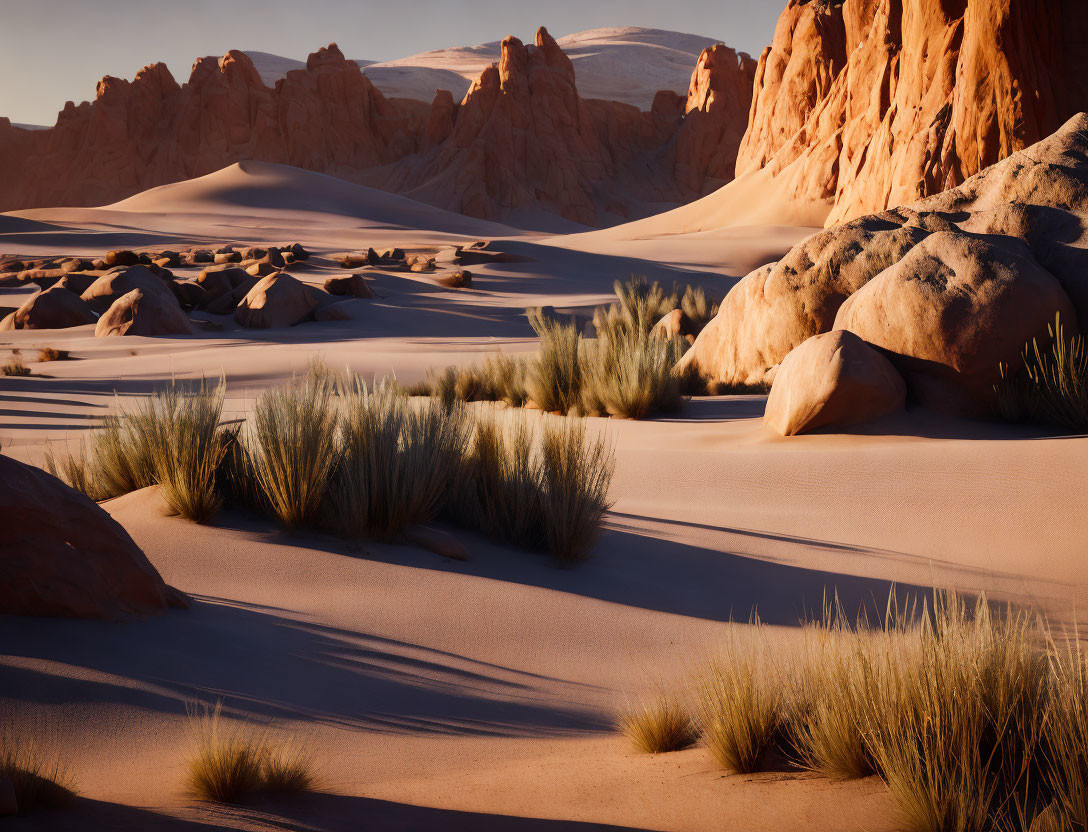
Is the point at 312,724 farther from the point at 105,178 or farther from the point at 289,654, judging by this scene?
the point at 105,178

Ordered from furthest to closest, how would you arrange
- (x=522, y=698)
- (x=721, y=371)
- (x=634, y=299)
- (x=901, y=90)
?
(x=901, y=90)
(x=634, y=299)
(x=721, y=371)
(x=522, y=698)

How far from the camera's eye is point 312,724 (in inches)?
114

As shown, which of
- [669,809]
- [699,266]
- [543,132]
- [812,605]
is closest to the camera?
[669,809]

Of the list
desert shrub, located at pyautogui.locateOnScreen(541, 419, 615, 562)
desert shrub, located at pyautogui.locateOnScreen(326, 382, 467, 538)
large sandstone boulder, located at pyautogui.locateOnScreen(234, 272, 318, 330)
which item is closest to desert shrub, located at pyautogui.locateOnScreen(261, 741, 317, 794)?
desert shrub, located at pyautogui.locateOnScreen(326, 382, 467, 538)

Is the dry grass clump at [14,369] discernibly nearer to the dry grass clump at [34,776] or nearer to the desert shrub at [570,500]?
the desert shrub at [570,500]

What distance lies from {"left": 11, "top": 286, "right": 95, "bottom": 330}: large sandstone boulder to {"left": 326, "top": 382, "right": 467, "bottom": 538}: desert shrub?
55.4 feet

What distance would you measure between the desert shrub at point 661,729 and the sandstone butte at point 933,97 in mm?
23264

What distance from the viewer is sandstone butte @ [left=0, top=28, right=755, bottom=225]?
80812 millimetres

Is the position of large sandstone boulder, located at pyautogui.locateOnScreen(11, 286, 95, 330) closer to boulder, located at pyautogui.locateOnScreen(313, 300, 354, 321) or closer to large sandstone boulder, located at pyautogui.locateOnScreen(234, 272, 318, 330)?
large sandstone boulder, located at pyautogui.locateOnScreen(234, 272, 318, 330)

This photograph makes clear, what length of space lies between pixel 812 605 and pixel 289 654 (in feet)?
8.13

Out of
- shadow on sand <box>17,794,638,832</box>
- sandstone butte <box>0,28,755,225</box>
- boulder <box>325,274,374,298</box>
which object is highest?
sandstone butte <box>0,28,755,225</box>

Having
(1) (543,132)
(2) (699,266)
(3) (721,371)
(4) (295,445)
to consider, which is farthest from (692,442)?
(1) (543,132)

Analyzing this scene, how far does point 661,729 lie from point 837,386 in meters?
5.10

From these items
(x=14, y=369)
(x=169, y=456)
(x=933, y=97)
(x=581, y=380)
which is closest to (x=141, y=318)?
(x=14, y=369)
